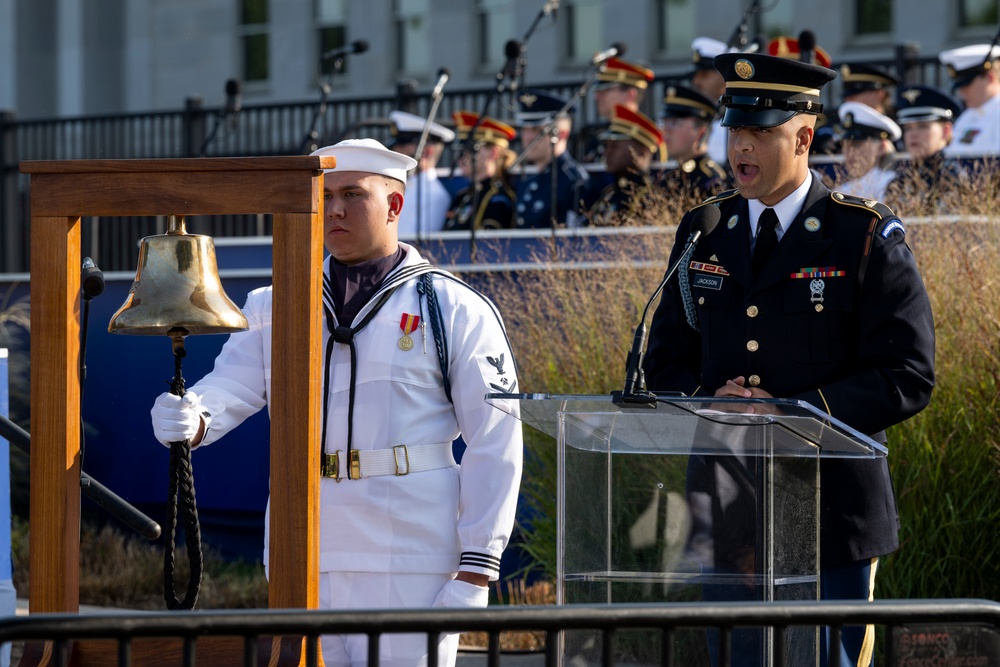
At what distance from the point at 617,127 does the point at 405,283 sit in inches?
242

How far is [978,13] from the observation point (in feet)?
52.0

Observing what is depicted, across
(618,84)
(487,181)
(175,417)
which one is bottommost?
(175,417)

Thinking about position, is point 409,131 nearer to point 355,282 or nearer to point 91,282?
point 355,282

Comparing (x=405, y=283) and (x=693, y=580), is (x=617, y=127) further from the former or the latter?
(x=693, y=580)

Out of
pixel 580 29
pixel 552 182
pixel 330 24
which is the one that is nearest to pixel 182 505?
pixel 552 182

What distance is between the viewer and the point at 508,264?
29.2ft

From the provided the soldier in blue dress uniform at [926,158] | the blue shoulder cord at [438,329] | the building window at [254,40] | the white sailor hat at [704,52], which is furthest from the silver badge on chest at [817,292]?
the building window at [254,40]

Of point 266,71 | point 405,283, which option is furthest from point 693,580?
point 266,71

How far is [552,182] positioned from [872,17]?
7878 millimetres

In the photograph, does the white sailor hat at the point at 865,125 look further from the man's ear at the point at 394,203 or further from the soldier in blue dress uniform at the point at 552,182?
the man's ear at the point at 394,203

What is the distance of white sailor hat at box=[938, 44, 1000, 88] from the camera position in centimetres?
1057

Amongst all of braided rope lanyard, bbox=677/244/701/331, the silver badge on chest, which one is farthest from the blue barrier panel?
→ the silver badge on chest

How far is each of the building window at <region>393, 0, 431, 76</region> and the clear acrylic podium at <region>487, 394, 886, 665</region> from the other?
16.7m

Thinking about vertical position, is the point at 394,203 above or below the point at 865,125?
below
